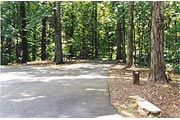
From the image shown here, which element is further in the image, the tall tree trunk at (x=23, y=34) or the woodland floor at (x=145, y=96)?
the tall tree trunk at (x=23, y=34)

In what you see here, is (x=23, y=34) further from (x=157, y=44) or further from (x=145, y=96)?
(x=145, y=96)

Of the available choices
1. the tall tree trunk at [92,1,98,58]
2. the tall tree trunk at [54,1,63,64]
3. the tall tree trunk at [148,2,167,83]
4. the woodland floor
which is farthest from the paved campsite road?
the tall tree trunk at [92,1,98,58]

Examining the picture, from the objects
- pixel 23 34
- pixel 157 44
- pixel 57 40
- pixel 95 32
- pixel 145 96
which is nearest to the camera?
pixel 145 96

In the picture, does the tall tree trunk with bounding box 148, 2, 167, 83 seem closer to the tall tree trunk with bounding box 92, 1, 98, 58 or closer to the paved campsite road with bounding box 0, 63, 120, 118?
the paved campsite road with bounding box 0, 63, 120, 118

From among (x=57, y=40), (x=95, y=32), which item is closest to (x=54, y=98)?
(x=57, y=40)

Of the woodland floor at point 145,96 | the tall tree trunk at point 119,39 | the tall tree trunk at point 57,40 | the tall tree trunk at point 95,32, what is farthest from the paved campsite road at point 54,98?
the tall tree trunk at point 95,32

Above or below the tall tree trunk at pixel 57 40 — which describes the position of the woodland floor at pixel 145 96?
below

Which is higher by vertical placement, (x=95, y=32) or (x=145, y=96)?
(x=95, y=32)

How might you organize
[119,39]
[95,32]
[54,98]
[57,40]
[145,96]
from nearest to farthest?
1. [54,98]
2. [145,96]
3. [57,40]
4. [119,39]
5. [95,32]

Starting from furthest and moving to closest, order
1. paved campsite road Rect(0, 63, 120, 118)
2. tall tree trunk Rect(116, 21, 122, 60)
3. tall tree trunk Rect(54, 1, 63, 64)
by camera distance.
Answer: tall tree trunk Rect(116, 21, 122, 60) < tall tree trunk Rect(54, 1, 63, 64) < paved campsite road Rect(0, 63, 120, 118)

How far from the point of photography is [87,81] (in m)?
14.8

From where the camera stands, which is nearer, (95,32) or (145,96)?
(145,96)

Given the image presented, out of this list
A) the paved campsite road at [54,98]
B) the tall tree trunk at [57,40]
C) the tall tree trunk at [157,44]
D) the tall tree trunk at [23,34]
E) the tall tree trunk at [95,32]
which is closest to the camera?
the paved campsite road at [54,98]

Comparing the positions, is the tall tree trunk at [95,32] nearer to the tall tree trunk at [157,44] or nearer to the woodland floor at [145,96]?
the woodland floor at [145,96]
